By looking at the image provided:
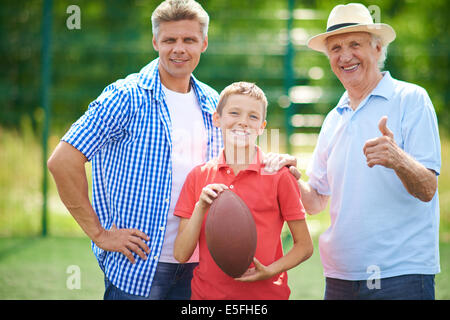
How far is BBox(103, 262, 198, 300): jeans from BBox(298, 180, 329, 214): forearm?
67 centimetres

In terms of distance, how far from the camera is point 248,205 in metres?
2.18

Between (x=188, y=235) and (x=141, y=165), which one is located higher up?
(x=141, y=165)

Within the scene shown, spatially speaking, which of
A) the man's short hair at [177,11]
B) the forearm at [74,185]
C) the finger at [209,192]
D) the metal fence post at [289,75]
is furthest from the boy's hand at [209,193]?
the metal fence post at [289,75]

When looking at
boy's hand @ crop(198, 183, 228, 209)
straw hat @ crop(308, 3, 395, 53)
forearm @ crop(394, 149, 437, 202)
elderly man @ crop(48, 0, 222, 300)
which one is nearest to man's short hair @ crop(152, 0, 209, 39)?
elderly man @ crop(48, 0, 222, 300)

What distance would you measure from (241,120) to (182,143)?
428 mm

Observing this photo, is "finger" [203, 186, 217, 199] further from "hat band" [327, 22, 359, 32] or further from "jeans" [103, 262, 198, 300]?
"hat band" [327, 22, 359, 32]

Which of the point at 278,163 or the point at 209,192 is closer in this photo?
the point at 209,192

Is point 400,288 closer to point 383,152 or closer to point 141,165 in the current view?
point 383,152

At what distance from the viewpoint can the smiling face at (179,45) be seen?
97.2 inches

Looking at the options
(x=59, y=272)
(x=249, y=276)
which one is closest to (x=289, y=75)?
(x=59, y=272)

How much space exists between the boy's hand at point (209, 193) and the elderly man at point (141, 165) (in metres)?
0.34

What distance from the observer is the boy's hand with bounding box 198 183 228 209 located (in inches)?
80.8

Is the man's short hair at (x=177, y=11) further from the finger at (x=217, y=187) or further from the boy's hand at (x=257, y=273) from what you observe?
the boy's hand at (x=257, y=273)

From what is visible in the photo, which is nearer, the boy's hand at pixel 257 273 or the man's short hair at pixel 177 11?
the boy's hand at pixel 257 273
